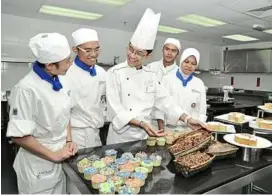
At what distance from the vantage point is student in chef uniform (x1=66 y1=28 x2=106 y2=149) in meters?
1.84

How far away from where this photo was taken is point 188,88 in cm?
243

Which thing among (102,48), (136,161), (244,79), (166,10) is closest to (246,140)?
(136,161)

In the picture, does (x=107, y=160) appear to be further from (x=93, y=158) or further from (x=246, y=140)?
(x=246, y=140)

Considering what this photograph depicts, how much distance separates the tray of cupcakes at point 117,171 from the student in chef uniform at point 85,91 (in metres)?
0.56

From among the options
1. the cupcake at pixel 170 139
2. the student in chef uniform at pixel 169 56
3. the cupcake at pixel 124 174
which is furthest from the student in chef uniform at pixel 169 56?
the cupcake at pixel 124 174

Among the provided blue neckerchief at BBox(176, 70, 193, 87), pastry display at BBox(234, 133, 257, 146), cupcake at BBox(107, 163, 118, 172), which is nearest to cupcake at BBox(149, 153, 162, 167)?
cupcake at BBox(107, 163, 118, 172)

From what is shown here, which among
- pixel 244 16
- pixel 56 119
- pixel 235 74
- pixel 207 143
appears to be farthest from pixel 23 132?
pixel 235 74

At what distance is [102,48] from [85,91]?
4838 mm

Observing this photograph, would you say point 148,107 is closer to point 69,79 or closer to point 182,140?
point 182,140

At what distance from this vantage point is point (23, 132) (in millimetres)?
1290

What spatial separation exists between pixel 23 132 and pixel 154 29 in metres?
1.29

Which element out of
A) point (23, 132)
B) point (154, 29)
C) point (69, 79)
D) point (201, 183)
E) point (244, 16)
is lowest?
point (201, 183)

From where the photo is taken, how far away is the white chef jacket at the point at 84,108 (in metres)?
1.85

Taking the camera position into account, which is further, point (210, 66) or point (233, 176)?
point (210, 66)
